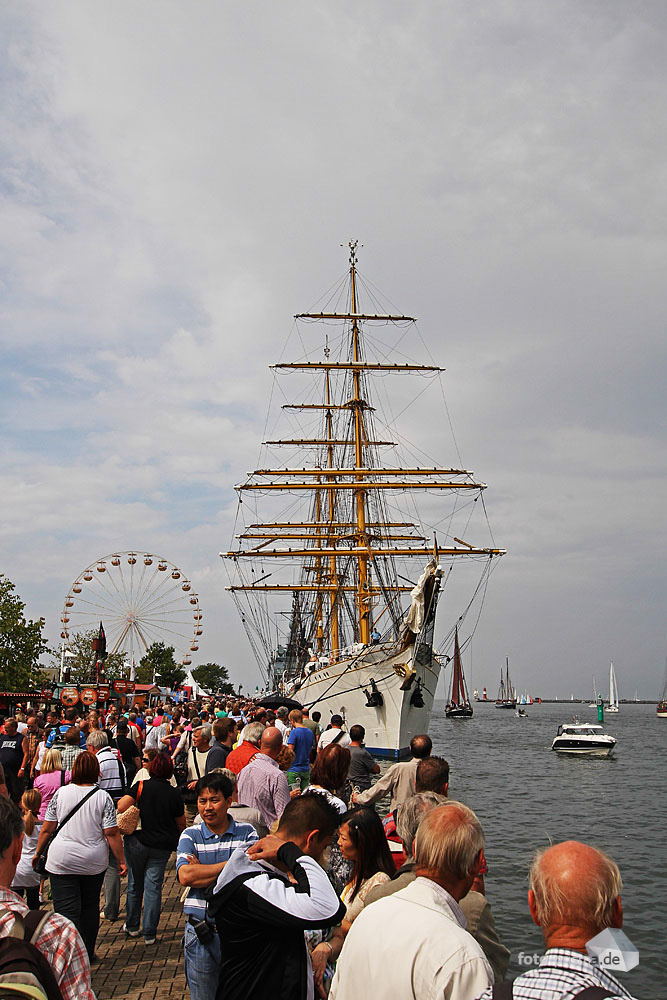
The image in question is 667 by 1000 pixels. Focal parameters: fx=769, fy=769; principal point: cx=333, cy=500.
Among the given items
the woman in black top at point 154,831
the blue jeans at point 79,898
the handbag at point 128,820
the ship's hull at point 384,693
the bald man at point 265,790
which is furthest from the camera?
the ship's hull at point 384,693

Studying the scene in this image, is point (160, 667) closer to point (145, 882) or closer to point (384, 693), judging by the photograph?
point (384, 693)

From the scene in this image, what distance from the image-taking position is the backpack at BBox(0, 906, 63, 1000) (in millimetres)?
2002

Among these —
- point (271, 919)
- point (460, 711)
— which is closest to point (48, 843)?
point (271, 919)

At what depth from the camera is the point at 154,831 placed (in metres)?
6.69

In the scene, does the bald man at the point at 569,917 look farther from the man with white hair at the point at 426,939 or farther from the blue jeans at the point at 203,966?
the blue jeans at the point at 203,966

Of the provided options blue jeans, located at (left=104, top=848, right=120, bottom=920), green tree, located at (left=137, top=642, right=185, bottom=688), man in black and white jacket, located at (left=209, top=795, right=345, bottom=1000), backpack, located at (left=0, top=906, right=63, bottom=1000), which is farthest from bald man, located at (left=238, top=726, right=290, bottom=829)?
green tree, located at (left=137, top=642, right=185, bottom=688)

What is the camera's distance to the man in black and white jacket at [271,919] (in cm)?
299

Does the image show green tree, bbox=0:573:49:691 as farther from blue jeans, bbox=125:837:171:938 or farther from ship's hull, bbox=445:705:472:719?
ship's hull, bbox=445:705:472:719

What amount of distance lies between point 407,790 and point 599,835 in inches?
530

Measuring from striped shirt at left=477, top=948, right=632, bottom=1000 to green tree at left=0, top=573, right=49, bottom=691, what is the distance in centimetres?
4011

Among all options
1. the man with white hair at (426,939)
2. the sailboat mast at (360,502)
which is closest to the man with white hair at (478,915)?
the man with white hair at (426,939)

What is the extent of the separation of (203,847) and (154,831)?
2816 mm

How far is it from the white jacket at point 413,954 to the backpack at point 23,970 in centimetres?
98

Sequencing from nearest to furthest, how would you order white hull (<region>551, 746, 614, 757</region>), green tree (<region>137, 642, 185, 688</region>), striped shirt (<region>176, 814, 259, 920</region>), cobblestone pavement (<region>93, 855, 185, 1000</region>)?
striped shirt (<region>176, 814, 259, 920</region>)
cobblestone pavement (<region>93, 855, 185, 1000</region>)
white hull (<region>551, 746, 614, 757</region>)
green tree (<region>137, 642, 185, 688</region>)
